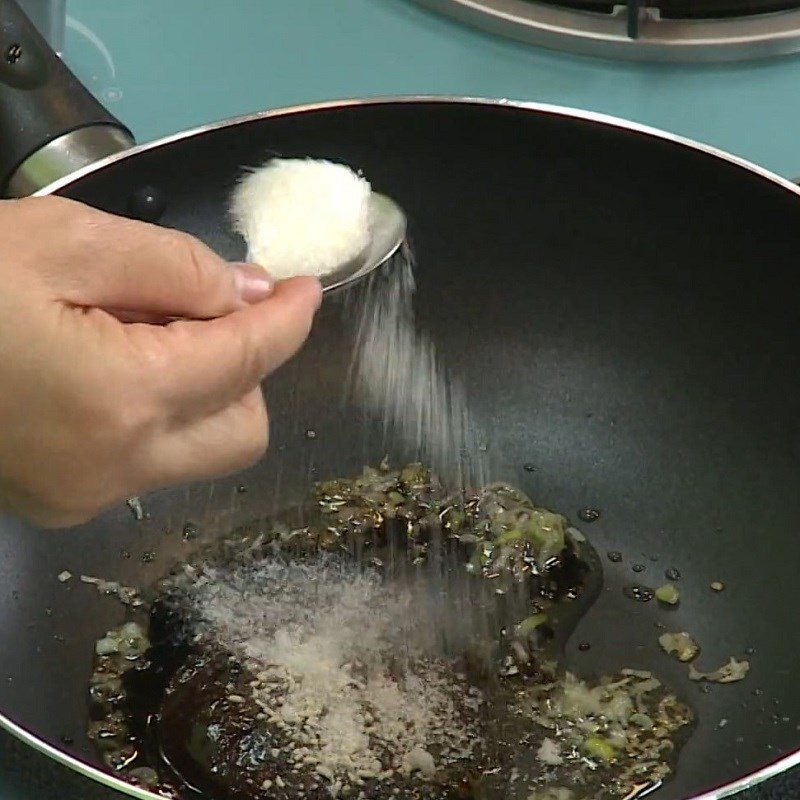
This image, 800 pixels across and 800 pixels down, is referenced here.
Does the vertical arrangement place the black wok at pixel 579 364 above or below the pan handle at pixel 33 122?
below

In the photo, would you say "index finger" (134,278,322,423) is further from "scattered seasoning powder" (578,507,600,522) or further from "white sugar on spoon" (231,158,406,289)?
"scattered seasoning powder" (578,507,600,522)

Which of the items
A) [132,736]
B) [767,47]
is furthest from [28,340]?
[767,47]

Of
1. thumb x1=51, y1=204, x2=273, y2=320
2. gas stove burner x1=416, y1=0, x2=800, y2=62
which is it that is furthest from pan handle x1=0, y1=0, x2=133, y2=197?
gas stove burner x1=416, y1=0, x2=800, y2=62

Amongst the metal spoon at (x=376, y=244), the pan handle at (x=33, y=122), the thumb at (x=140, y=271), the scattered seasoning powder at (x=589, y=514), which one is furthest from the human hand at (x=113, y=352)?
the scattered seasoning powder at (x=589, y=514)

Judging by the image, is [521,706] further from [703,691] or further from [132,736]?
[132,736]

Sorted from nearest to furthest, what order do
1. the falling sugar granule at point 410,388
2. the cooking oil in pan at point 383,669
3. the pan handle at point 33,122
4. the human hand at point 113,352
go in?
the human hand at point 113,352, the cooking oil in pan at point 383,669, the pan handle at point 33,122, the falling sugar granule at point 410,388

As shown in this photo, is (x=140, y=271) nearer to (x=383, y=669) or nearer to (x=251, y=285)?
(x=251, y=285)

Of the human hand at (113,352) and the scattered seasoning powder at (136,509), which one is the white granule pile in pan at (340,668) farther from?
the human hand at (113,352)
